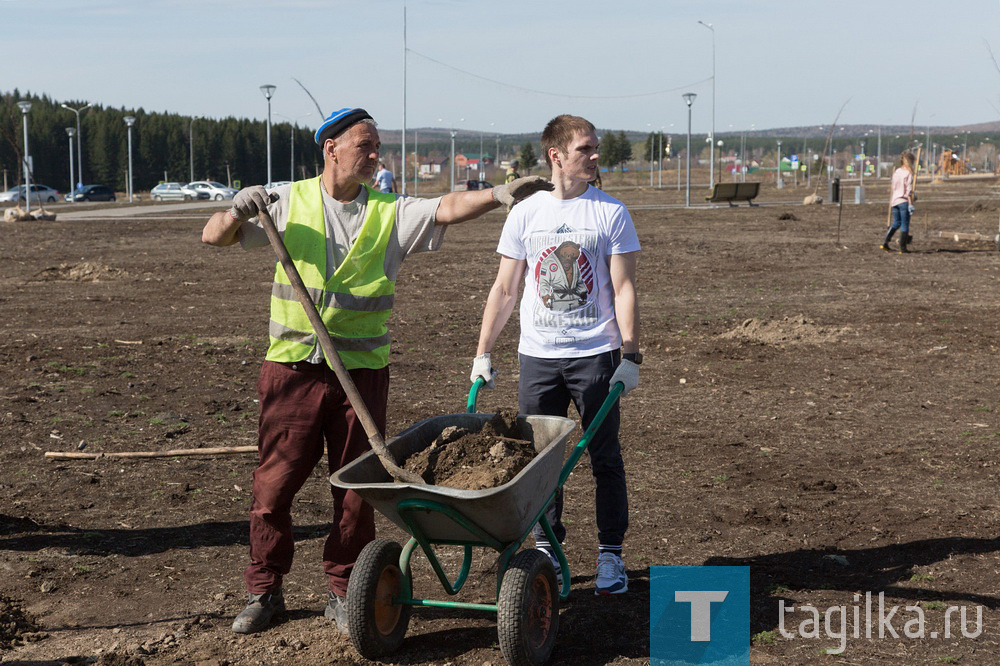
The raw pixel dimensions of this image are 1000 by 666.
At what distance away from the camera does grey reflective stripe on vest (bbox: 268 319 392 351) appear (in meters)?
4.00

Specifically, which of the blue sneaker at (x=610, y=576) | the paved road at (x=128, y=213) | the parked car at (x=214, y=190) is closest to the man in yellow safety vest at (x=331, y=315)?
the blue sneaker at (x=610, y=576)

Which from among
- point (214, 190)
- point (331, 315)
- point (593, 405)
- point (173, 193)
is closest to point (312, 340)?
point (331, 315)

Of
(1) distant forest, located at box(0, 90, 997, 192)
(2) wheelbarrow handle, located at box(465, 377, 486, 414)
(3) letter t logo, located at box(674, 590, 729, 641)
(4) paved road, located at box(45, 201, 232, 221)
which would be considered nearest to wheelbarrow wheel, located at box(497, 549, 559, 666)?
(3) letter t logo, located at box(674, 590, 729, 641)

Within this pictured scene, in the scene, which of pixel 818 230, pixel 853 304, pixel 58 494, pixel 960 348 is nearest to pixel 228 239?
pixel 58 494

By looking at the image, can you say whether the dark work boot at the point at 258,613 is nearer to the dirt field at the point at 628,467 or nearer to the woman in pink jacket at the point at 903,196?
the dirt field at the point at 628,467

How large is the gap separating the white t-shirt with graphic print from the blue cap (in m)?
0.73

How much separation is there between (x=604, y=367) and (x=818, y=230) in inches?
832

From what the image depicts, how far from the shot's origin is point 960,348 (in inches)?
387

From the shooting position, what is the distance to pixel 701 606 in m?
4.27

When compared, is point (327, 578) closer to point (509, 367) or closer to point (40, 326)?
point (509, 367)

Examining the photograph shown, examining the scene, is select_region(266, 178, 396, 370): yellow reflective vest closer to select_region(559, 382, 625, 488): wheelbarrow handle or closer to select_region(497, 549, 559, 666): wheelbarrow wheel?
select_region(559, 382, 625, 488): wheelbarrow handle

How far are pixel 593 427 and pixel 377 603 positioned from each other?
3.40 ft

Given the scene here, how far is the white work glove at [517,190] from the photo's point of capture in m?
3.79

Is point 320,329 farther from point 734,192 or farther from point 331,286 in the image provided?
point 734,192
